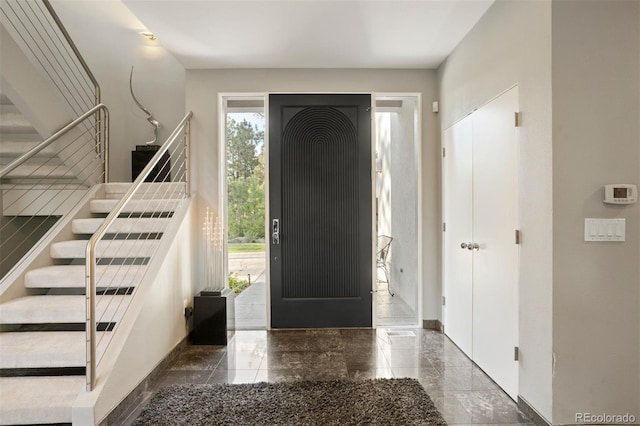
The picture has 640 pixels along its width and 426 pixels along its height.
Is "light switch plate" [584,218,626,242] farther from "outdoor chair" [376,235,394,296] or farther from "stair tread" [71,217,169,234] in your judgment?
"outdoor chair" [376,235,394,296]

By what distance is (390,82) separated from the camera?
3.84 metres

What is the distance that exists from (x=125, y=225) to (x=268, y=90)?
1980 mm

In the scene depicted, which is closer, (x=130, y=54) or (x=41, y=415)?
(x=41, y=415)

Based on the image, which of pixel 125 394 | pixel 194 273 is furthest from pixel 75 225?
pixel 125 394

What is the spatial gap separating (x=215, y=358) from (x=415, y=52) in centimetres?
339

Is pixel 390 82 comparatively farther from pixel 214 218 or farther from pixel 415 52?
pixel 214 218

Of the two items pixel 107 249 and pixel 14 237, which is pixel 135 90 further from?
pixel 107 249

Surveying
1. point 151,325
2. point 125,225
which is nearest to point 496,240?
point 151,325

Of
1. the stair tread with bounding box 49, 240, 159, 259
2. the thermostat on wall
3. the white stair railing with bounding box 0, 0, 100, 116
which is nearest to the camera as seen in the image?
the thermostat on wall

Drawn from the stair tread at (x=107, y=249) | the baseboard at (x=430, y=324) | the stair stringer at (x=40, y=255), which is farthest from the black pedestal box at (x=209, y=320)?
the baseboard at (x=430, y=324)

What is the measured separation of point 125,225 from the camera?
320 centimetres

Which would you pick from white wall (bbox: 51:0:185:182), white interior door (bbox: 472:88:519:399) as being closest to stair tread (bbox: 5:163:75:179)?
white wall (bbox: 51:0:185:182)

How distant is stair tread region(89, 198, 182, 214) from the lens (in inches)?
134

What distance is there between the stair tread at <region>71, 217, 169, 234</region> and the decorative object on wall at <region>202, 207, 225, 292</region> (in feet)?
1.59
